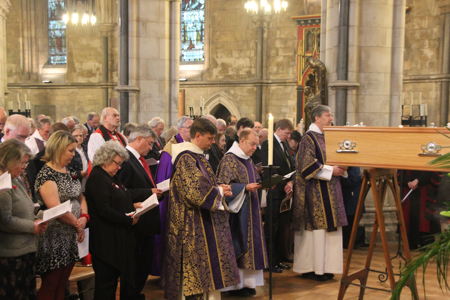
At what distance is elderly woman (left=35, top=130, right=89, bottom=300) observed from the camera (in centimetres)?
405

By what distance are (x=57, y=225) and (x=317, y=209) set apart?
280 cm

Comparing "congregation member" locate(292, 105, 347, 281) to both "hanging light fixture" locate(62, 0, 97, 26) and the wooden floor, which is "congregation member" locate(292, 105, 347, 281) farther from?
"hanging light fixture" locate(62, 0, 97, 26)

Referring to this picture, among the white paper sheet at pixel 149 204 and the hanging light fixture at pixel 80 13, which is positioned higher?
the hanging light fixture at pixel 80 13

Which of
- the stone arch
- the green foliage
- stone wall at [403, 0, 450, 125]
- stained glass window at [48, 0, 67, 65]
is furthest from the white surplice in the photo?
stained glass window at [48, 0, 67, 65]

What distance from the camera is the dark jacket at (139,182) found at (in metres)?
4.70

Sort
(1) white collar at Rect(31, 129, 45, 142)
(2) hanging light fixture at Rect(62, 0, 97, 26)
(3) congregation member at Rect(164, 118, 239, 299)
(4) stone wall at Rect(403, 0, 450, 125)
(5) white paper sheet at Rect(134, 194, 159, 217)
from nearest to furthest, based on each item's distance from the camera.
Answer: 1. (5) white paper sheet at Rect(134, 194, 159, 217)
2. (3) congregation member at Rect(164, 118, 239, 299)
3. (1) white collar at Rect(31, 129, 45, 142)
4. (4) stone wall at Rect(403, 0, 450, 125)
5. (2) hanging light fixture at Rect(62, 0, 97, 26)

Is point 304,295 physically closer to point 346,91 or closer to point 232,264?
point 232,264

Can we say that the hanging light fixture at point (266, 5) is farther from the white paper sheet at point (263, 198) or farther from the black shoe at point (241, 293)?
the black shoe at point (241, 293)

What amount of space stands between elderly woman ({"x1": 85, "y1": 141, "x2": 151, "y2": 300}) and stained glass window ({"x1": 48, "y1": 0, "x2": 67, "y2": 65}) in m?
17.7

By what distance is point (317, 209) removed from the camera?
592 cm

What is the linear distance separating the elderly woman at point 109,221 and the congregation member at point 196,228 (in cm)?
33

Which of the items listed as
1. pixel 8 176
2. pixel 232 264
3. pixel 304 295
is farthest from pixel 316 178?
pixel 8 176

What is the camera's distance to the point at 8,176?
3.42 metres

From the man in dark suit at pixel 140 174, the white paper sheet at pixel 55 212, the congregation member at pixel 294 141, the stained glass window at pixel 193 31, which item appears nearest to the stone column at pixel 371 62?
the congregation member at pixel 294 141
